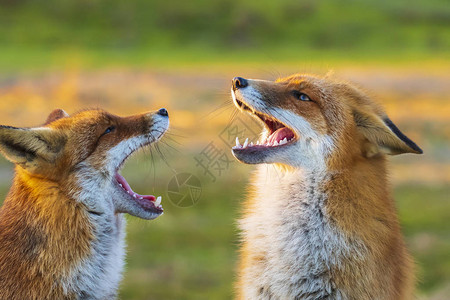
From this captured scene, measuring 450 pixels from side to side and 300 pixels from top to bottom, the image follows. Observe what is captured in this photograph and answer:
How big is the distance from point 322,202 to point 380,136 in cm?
83

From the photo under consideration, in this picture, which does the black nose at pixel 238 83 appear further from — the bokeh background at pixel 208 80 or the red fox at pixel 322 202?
the bokeh background at pixel 208 80

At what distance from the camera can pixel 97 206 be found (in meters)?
6.34

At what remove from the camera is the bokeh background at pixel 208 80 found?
493 inches

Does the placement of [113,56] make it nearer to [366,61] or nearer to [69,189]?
[366,61]

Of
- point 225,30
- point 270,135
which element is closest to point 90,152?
point 270,135

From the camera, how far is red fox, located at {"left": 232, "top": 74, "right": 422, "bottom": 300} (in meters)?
6.34

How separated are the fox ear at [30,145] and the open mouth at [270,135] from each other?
170 cm

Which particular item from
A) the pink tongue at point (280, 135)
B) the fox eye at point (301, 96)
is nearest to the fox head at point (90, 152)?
the pink tongue at point (280, 135)

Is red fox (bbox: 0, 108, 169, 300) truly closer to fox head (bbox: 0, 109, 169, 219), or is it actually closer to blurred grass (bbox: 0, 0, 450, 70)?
fox head (bbox: 0, 109, 169, 219)

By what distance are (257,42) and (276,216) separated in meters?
52.4

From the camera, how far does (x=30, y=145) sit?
241 inches

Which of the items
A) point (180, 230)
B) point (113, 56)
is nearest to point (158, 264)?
point (180, 230)

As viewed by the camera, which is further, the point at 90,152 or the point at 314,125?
the point at 314,125

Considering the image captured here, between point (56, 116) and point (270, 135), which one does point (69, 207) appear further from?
point (270, 135)
